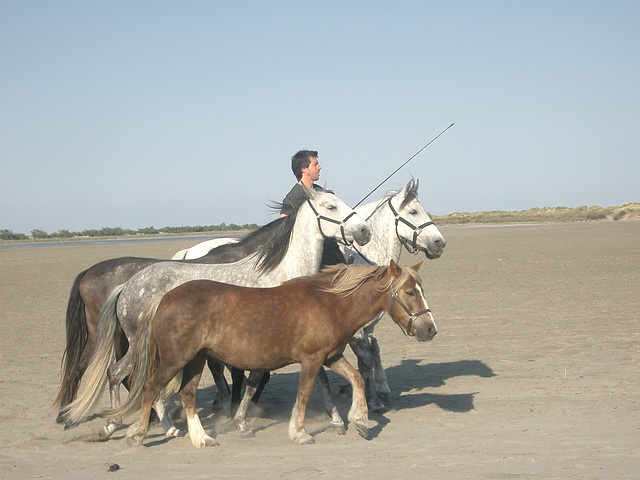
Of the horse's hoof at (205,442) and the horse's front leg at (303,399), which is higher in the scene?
the horse's front leg at (303,399)

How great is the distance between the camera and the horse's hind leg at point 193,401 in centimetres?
599

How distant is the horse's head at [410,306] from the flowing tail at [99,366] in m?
2.81

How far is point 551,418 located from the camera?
20.7 feet

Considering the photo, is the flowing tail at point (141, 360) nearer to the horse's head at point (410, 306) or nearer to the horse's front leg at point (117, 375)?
the horse's front leg at point (117, 375)

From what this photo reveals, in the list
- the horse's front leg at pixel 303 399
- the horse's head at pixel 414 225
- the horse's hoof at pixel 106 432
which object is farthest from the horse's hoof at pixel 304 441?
the horse's head at pixel 414 225

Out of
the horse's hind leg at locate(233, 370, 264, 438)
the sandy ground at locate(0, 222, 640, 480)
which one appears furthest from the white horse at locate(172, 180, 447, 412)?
the horse's hind leg at locate(233, 370, 264, 438)

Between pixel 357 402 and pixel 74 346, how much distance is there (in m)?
3.26

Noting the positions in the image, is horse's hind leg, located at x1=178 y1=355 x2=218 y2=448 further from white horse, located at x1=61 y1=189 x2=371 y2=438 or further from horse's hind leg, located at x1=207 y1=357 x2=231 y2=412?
horse's hind leg, located at x1=207 y1=357 x2=231 y2=412

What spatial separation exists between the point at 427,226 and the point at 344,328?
2.05m

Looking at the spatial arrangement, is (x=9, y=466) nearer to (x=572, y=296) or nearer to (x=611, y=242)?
(x=572, y=296)

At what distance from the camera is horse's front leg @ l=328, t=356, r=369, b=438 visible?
6.00 meters

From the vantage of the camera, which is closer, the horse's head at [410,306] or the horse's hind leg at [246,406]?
the horse's head at [410,306]

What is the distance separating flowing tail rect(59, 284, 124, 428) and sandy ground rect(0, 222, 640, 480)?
0.23 m

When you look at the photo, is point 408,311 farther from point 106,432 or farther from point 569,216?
point 569,216
